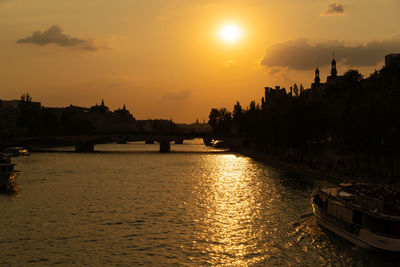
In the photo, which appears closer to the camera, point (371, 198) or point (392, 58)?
point (371, 198)

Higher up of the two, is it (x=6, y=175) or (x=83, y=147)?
(x=83, y=147)

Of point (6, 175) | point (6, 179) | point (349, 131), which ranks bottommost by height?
point (6, 179)

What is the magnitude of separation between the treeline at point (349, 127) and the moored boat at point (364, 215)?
24037mm

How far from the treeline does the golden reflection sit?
1755cm

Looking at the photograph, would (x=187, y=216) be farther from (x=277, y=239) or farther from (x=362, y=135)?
(x=362, y=135)

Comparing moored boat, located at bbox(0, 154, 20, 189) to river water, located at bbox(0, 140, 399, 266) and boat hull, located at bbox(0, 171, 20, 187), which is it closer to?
boat hull, located at bbox(0, 171, 20, 187)

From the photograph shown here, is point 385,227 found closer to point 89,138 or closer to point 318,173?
point 318,173

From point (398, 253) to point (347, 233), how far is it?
430 centimetres

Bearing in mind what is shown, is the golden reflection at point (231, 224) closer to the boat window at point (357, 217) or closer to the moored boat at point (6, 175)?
the boat window at point (357, 217)

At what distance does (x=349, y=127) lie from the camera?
213 feet

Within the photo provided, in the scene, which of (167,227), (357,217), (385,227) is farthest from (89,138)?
(385,227)

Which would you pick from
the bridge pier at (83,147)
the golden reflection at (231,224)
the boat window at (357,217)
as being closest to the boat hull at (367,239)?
the boat window at (357,217)

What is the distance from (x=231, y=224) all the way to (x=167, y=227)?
568 cm

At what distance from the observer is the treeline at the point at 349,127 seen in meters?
60.9
